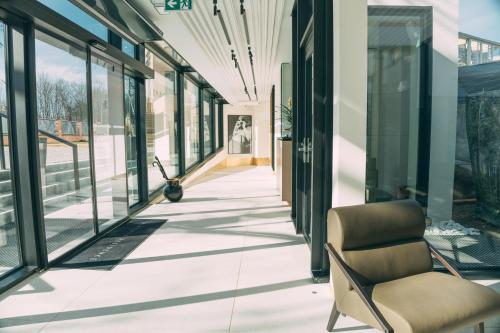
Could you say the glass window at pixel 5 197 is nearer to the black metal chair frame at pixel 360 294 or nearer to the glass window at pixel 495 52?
the black metal chair frame at pixel 360 294

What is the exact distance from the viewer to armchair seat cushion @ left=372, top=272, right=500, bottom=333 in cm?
183

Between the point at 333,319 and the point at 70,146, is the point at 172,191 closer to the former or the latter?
the point at 70,146

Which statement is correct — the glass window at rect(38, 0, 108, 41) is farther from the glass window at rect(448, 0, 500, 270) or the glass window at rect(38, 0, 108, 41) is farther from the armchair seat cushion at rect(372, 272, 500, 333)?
the armchair seat cushion at rect(372, 272, 500, 333)

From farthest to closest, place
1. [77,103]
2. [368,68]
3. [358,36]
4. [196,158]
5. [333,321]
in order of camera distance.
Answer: [196,158] → [77,103] → [368,68] → [358,36] → [333,321]

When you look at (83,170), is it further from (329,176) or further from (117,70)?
(329,176)

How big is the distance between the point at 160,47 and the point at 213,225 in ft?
12.6

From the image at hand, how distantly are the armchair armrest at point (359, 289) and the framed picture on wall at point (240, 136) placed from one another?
14.9 m

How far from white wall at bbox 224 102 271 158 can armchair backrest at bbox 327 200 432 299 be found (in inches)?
545

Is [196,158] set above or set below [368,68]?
below

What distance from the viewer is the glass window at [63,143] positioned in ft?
12.4

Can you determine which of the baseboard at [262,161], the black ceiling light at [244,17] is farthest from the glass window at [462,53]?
the baseboard at [262,161]

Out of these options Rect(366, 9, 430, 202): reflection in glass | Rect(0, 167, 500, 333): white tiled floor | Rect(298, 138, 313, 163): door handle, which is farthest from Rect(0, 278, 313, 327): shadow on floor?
Rect(298, 138, 313, 163): door handle

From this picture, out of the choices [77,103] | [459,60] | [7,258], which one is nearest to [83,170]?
[77,103]

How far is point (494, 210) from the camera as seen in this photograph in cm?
330
